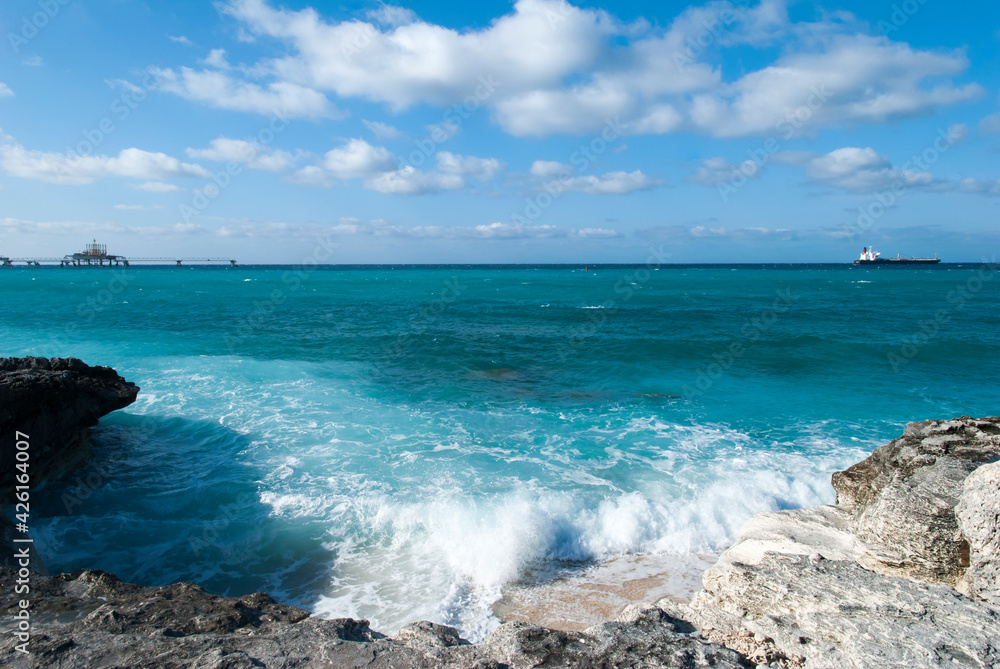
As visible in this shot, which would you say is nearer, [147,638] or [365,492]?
[147,638]

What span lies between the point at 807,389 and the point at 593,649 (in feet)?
57.3

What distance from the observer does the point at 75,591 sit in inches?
206

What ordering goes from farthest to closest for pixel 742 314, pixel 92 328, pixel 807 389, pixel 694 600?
pixel 742 314 < pixel 92 328 < pixel 807 389 < pixel 694 600

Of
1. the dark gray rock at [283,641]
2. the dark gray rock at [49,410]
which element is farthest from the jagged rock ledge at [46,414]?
the dark gray rock at [283,641]

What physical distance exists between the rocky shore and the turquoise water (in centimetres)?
240

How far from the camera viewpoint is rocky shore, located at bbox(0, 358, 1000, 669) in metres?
4.10

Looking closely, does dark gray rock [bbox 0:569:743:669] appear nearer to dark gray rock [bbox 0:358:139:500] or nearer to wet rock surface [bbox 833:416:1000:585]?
wet rock surface [bbox 833:416:1000:585]

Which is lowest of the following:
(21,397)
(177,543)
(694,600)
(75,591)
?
(177,543)

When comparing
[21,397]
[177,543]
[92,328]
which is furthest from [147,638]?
[92,328]

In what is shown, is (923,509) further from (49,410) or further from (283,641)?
(49,410)

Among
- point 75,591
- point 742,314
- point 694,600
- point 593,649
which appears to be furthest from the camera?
point 742,314

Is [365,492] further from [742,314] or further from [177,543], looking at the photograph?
[742,314]

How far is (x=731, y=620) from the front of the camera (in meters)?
5.18

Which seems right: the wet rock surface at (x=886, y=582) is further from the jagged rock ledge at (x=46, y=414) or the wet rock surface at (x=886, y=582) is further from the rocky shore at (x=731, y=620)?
the jagged rock ledge at (x=46, y=414)
